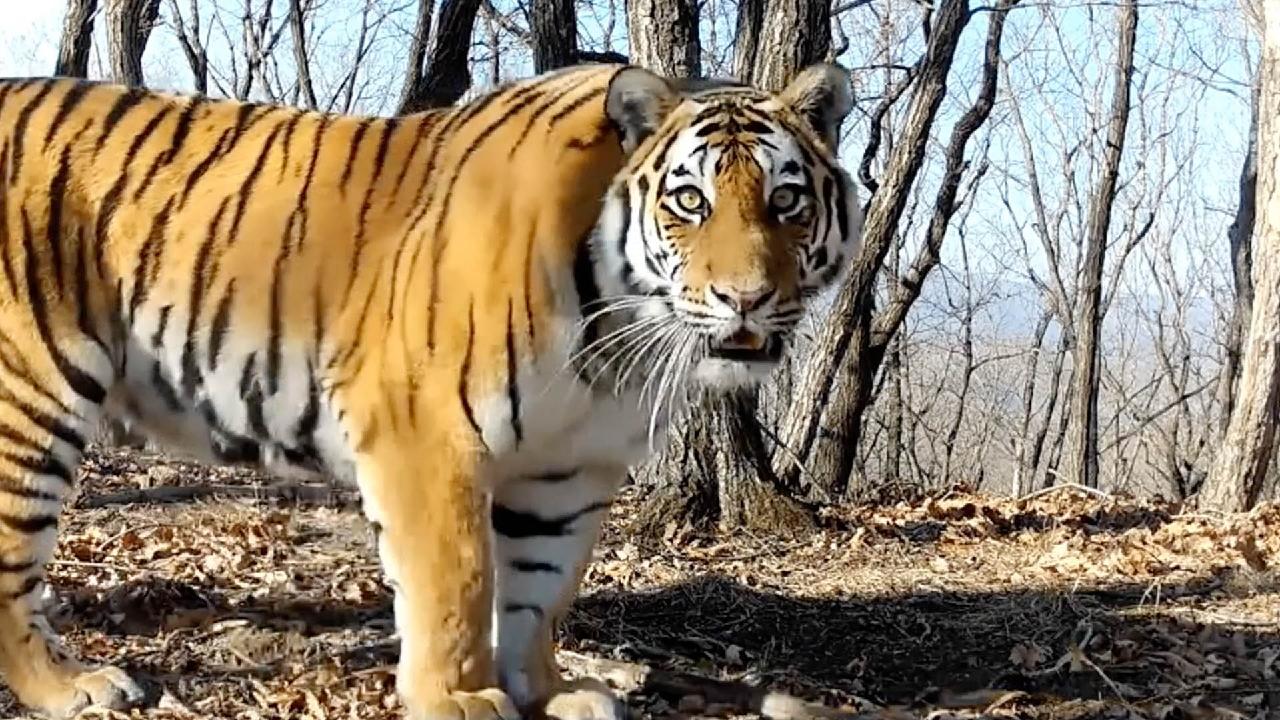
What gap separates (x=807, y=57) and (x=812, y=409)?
2705mm

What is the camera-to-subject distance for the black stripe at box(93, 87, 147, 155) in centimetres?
355

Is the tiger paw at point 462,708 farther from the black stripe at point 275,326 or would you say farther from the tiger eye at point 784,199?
the tiger eye at point 784,199

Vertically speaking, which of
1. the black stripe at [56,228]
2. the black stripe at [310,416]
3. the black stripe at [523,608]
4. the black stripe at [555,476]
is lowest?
the black stripe at [523,608]

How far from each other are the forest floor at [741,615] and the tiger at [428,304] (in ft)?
1.35

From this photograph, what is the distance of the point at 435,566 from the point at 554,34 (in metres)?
4.53

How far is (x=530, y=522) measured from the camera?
11.6 feet

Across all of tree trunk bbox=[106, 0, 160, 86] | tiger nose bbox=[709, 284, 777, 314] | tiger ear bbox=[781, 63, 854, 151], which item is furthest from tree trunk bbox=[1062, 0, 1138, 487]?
tiger nose bbox=[709, 284, 777, 314]

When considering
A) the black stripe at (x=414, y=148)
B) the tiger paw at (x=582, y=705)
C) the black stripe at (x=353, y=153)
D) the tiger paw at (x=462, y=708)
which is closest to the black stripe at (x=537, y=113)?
the black stripe at (x=414, y=148)

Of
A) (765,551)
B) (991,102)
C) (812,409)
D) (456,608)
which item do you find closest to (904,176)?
(812,409)

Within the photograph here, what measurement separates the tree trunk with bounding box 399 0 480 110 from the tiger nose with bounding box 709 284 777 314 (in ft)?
20.3

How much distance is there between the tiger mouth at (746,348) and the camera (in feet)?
9.45

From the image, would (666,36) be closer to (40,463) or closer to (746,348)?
(746,348)

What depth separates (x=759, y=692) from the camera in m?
3.78

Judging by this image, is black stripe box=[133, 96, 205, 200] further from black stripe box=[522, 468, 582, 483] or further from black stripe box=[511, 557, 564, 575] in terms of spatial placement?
black stripe box=[511, 557, 564, 575]
